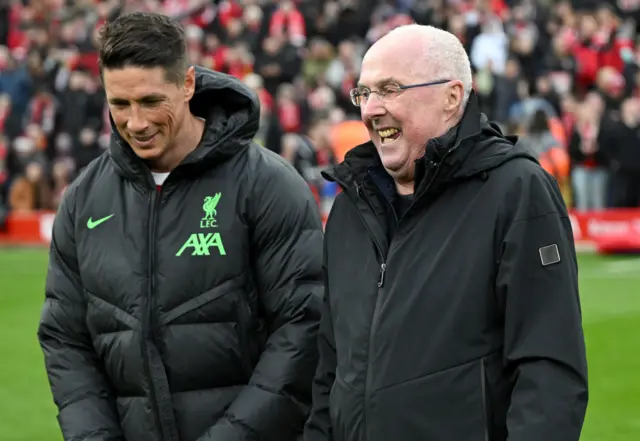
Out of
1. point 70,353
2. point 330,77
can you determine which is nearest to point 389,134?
point 70,353

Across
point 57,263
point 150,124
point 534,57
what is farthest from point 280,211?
point 534,57

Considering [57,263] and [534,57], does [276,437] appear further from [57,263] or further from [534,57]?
[534,57]

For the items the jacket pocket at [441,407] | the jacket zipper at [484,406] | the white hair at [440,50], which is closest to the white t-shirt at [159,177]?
the white hair at [440,50]

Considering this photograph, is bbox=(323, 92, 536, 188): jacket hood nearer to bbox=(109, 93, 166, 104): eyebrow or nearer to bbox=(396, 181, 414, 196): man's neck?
bbox=(396, 181, 414, 196): man's neck

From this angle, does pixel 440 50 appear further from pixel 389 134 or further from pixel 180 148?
pixel 180 148

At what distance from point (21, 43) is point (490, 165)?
2385cm

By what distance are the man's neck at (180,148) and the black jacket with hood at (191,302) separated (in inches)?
1.7

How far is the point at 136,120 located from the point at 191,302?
61cm

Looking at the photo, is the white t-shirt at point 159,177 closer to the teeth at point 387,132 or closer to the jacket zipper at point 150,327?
the jacket zipper at point 150,327

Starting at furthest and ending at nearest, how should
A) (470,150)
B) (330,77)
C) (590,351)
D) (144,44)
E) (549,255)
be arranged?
(330,77) → (590,351) → (144,44) → (470,150) → (549,255)

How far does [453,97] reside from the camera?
3643 mm

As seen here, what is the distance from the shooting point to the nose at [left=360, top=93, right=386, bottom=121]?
11.9 feet

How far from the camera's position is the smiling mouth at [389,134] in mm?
3627

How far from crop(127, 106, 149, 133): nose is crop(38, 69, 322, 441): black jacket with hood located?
0.15 m
